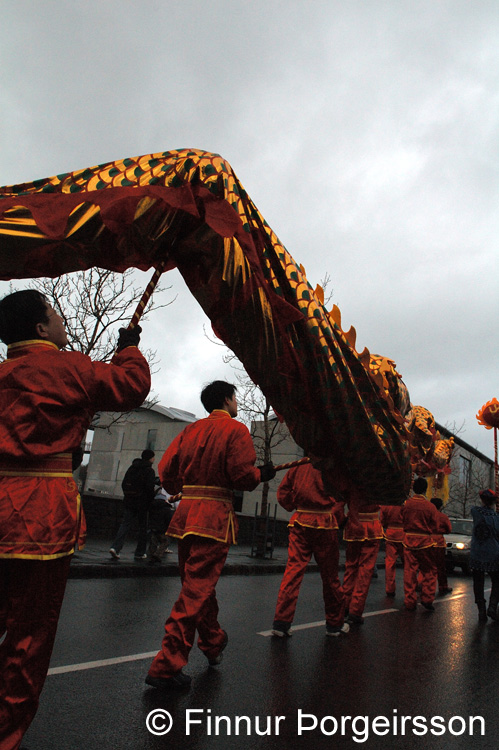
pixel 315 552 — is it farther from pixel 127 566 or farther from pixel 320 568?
pixel 127 566

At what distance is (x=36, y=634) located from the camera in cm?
204

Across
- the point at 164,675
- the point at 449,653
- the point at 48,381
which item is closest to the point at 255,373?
the point at 48,381

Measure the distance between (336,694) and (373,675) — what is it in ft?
2.15

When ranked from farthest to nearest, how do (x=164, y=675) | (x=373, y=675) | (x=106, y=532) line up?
(x=106, y=532)
(x=373, y=675)
(x=164, y=675)

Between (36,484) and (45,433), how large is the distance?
20 cm

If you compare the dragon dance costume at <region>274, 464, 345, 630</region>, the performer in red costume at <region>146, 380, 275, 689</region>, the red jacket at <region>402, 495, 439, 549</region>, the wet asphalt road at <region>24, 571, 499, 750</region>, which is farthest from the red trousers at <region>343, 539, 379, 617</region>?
the performer in red costume at <region>146, 380, 275, 689</region>

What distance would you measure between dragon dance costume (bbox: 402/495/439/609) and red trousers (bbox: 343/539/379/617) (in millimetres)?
1691

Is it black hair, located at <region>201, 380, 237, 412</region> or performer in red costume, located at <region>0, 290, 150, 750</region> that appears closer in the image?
performer in red costume, located at <region>0, 290, 150, 750</region>

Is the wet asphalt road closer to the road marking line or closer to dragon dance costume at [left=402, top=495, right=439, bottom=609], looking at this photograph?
the road marking line

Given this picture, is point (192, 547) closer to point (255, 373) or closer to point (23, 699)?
point (255, 373)

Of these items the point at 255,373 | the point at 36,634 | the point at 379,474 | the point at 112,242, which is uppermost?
the point at 112,242

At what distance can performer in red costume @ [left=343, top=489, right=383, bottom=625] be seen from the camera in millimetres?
6102

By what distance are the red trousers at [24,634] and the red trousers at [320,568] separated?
3.26m

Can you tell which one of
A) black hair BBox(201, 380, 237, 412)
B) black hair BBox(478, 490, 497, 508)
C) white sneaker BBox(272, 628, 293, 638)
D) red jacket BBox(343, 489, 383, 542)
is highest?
black hair BBox(201, 380, 237, 412)
